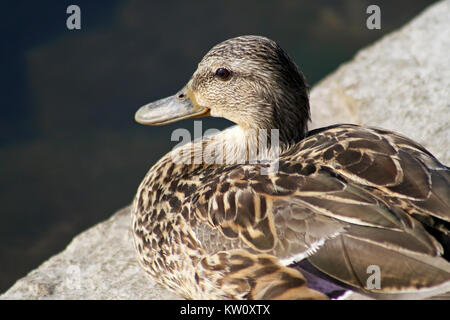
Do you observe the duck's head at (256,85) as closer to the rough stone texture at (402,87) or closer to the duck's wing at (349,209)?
the duck's wing at (349,209)

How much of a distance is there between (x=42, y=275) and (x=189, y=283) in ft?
3.76

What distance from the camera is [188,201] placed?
8.85 ft

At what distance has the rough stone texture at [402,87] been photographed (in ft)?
12.9

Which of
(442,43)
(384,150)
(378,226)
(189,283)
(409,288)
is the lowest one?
(189,283)

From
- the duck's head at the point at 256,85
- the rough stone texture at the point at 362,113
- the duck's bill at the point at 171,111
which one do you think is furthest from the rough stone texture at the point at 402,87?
the duck's bill at the point at 171,111

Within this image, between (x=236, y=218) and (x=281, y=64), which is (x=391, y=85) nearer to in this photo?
(x=281, y=64)

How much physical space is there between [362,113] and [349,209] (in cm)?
207

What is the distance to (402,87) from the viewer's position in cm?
429

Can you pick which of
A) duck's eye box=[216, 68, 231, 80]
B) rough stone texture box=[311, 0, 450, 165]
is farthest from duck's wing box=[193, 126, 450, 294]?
rough stone texture box=[311, 0, 450, 165]

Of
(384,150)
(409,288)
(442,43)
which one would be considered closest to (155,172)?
(384,150)

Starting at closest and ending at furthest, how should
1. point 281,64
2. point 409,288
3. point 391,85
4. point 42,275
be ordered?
point 409,288
point 281,64
point 42,275
point 391,85

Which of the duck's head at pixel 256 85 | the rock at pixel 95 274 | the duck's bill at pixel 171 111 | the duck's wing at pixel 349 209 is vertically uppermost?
the duck's head at pixel 256 85

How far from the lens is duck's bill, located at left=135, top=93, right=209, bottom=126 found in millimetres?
3080

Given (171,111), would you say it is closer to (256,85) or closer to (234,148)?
(234,148)
